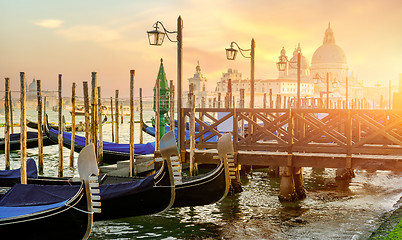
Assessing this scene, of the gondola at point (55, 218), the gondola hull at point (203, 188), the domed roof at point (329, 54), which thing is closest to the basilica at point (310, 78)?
the domed roof at point (329, 54)

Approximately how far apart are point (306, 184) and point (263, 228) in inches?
144

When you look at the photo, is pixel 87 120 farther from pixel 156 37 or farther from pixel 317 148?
pixel 317 148

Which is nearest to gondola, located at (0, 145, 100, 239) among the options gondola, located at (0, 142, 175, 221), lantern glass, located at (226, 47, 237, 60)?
gondola, located at (0, 142, 175, 221)

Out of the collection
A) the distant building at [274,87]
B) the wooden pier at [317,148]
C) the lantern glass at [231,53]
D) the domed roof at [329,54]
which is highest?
the domed roof at [329,54]

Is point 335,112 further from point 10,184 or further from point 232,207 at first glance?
point 10,184

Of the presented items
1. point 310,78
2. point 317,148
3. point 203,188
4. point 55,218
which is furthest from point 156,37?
point 310,78

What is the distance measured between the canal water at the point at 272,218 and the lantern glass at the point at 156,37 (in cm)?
279

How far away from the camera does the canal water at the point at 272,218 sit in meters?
6.30

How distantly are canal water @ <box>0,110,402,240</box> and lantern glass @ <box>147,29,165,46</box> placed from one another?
2.79m

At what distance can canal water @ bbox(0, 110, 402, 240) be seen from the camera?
630cm

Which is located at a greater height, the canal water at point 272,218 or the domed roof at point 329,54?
the domed roof at point 329,54

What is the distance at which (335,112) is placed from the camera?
739 centimetres

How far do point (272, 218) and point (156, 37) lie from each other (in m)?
3.49

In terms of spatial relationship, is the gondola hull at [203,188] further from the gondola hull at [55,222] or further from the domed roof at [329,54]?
the domed roof at [329,54]
